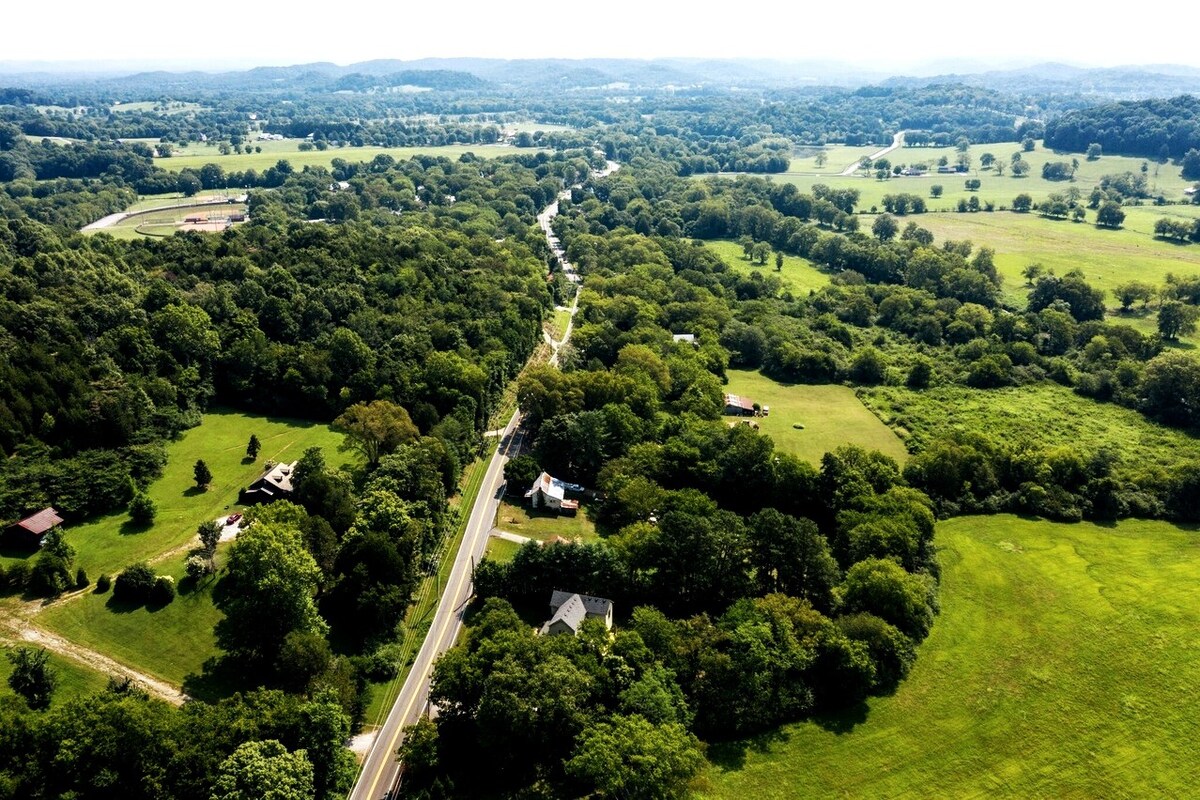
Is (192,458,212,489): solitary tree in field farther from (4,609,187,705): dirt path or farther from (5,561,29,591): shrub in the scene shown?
(4,609,187,705): dirt path

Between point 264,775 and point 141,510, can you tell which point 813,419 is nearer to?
point 264,775

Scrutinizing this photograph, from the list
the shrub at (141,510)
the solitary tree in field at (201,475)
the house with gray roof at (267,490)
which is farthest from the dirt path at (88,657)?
the solitary tree in field at (201,475)

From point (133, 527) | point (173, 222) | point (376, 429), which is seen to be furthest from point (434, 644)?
point (173, 222)

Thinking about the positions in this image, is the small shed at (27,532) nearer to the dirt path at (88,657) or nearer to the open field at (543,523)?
the dirt path at (88,657)

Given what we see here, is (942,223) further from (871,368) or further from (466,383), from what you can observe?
(466,383)

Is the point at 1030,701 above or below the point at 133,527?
below

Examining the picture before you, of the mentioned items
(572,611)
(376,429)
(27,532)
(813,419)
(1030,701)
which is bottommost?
(1030,701)
